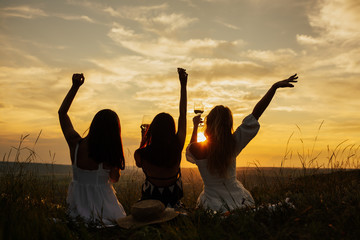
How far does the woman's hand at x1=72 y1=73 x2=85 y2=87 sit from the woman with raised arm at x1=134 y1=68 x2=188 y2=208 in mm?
1340

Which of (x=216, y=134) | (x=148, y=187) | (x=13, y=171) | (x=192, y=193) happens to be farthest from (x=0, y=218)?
(x=192, y=193)

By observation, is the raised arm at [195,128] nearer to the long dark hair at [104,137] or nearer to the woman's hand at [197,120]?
the woman's hand at [197,120]

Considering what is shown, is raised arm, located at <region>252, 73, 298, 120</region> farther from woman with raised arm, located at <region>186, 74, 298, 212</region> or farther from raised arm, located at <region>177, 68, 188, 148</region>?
raised arm, located at <region>177, 68, 188, 148</region>

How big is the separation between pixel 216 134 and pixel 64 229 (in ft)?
9.04

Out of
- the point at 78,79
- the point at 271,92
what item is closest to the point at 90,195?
the point at 78,79

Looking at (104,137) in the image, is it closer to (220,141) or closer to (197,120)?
(197,120)

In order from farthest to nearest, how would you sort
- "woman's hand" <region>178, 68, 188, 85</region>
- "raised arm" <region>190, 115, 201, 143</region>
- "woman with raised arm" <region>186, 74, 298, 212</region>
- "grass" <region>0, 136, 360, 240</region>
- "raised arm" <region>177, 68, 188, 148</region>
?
1. "raised arm" <region>190, 115, 201, 143</region>
2. "woman's hand" <region>178, 68, 188, 85</region>
3. "raised arm" <region>177, 68, 188, 148</region>
4. "woman with raised arm" <region>186, 74, 298, 212</region>
5. "grass" <region>0, 136, 360, 240</region>

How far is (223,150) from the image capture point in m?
5.47

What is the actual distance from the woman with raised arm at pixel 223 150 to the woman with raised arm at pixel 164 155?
431mm

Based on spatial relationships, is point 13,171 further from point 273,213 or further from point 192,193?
point 273,213

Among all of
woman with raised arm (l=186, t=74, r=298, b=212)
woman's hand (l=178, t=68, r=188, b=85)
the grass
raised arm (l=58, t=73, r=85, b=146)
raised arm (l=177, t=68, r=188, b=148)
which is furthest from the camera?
woman's hand (l=178, t=68, r=188, b=85)

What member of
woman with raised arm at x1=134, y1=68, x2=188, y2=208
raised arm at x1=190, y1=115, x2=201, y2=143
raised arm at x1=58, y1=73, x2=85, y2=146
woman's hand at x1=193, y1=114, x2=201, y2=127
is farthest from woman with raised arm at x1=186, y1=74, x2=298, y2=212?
raised arm at x1=58, y1=73, x2=85, y2=146

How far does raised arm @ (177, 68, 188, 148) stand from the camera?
221 inches

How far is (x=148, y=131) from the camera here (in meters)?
5.62
